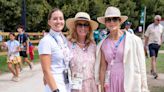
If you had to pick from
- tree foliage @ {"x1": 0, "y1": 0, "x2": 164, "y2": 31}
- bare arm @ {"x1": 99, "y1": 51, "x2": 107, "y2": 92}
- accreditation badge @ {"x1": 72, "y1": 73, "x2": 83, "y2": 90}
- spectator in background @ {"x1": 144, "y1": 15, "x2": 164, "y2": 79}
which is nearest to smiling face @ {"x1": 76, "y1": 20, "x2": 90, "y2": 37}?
bare arm @ {"x1": 99, "y1": 51, "x2": 107, "y2": 92}

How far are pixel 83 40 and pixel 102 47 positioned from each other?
246mm

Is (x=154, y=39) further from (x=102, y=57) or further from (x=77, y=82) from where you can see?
(x=77, y=82)

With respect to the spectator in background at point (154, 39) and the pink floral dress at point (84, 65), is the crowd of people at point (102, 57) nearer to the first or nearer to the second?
the pink floral dress at point (84, 65)

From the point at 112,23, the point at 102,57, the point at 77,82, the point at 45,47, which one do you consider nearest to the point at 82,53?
the point at 102,57

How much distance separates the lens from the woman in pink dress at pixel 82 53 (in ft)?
16.5

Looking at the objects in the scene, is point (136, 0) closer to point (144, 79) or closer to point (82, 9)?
point (82, 9)

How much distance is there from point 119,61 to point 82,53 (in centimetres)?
44

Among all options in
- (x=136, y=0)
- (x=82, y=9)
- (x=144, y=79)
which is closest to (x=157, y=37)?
(x=144, y=79)

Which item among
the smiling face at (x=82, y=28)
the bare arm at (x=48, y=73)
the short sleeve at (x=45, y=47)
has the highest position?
the smiling face at (x=82, y=28)

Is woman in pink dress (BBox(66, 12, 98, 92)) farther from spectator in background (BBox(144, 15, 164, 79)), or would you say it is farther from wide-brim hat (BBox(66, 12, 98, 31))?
spectator in background (BBox(144, 15, 164, 79))

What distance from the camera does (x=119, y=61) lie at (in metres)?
5.04

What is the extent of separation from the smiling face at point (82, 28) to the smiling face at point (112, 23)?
0.25 metres

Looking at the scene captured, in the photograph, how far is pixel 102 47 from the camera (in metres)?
5.13

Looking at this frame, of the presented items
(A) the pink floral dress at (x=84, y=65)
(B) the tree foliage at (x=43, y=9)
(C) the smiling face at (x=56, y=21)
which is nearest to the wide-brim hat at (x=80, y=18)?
(A) the pink floral dress at (x=84, y=65)
